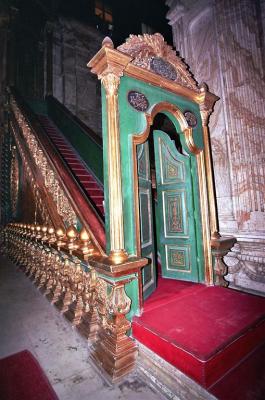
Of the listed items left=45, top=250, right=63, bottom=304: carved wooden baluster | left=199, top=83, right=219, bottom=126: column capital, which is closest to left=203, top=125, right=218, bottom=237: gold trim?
left=199, top=83, right=219, bottom=126: column capital

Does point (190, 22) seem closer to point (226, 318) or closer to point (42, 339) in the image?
point (226, 318)

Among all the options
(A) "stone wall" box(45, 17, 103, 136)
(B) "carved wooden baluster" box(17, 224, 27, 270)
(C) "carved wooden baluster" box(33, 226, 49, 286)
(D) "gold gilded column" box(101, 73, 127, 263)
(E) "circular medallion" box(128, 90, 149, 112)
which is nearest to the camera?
(D) "gold gilded column" box(101, 73, 127, 263)

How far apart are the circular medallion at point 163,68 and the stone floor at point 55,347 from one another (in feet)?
12.0

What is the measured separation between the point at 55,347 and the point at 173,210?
262cm

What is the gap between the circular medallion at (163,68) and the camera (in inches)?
129

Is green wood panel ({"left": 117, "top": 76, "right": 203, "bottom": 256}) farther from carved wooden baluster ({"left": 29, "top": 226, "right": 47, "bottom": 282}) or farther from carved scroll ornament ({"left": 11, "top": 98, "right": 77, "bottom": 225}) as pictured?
carved wooden baluster ({"left": 29, "top": 226, "right": 47, "bottom": 282})

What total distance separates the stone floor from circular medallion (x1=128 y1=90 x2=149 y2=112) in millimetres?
3019

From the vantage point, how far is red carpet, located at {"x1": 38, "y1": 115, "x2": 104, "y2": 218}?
5196 millimetres

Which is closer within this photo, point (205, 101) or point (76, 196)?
point (76, 196)

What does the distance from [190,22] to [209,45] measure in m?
0.84

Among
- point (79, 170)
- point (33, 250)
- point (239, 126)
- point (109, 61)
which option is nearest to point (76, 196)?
point (109, 61)

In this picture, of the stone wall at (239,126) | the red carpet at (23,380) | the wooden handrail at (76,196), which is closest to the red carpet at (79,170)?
the wooden handrail at (76,196)

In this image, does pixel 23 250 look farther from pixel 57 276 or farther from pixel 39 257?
pixel 57 276

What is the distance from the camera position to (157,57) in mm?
3342
